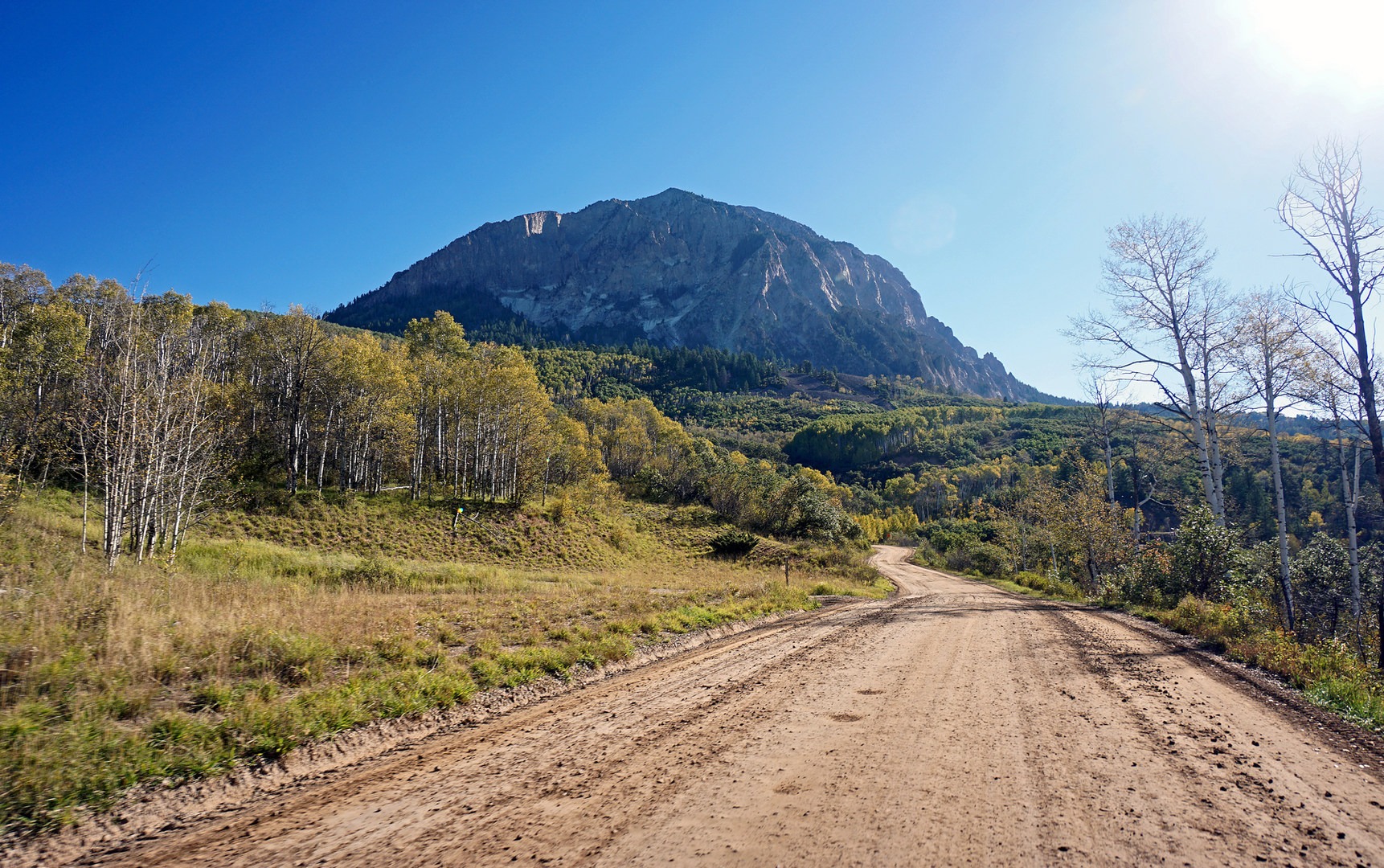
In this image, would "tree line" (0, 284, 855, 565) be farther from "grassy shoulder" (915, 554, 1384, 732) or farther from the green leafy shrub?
"grassy shoulder" (915, 554, 1384, 732)

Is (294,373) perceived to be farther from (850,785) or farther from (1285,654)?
(1285,654)

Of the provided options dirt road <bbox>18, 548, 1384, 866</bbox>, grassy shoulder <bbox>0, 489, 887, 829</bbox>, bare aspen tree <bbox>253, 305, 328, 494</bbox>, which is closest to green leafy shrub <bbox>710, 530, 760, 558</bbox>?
grassy shoulder <bbox>0, 489, 887, 829</bbox>

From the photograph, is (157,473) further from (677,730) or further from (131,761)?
(677,730)

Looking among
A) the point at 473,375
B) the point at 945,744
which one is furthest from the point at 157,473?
the point at 473,375

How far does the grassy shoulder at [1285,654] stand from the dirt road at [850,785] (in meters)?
0.64

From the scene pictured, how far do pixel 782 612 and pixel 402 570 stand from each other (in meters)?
12.9

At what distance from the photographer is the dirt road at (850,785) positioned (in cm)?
328

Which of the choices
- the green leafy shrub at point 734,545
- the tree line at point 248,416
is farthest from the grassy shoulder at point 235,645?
the green leafy shrub at point 734,545

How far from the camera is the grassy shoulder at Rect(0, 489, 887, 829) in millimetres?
4168

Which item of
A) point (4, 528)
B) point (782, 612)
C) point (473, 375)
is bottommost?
point (782, 612)

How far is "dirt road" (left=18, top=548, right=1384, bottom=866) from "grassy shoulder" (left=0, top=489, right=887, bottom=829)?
90 cm

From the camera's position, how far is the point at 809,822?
3.58m

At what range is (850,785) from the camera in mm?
4113

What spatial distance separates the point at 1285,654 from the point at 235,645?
14703 millimetres
